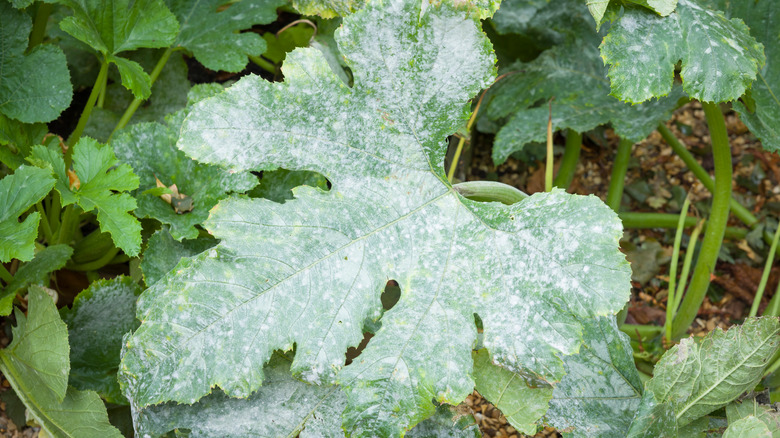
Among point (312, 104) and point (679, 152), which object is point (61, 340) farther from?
point (679, 152)

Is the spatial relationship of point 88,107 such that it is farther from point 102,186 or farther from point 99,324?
point 99,324

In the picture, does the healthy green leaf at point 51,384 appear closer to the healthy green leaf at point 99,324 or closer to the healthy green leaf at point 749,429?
the healthy green leaf at point 99,324

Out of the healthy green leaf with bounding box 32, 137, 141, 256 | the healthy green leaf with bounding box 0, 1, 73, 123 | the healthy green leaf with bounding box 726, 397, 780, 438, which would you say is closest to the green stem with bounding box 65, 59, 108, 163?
the healthy green leaf with bounding box 0, 1, 73, 123

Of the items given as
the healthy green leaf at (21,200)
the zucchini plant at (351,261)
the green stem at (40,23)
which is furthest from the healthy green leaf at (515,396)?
the green stem at (40,23)

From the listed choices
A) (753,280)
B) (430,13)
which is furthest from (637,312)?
(430,13)

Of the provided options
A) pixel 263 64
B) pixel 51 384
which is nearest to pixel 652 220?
pixel 263 64
